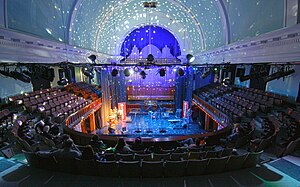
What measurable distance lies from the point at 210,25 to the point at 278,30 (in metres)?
6.58

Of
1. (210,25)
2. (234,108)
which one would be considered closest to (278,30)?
(234,108)

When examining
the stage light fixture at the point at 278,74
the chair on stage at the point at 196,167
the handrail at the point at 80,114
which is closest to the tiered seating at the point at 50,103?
the handrail at the point at 80,114

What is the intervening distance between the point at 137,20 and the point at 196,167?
17548mm

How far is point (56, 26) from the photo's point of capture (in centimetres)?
873

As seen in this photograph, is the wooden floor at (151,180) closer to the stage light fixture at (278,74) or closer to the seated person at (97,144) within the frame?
the seated person at (97,144)

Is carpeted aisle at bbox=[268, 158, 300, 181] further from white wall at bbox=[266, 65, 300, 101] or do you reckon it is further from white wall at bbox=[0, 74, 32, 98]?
white wall at bbox=[0, 74, 32, 98]

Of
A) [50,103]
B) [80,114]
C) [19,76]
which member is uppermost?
[19,76]

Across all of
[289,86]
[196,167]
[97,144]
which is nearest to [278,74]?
[289,86]

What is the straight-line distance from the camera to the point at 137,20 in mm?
18188

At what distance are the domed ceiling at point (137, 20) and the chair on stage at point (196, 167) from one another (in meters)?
5.51

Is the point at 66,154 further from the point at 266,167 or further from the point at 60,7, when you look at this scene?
the point at 60,7

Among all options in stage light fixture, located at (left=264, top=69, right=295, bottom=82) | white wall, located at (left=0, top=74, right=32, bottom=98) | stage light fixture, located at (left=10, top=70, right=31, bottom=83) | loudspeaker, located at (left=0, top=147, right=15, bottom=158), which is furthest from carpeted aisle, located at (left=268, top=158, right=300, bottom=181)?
white wall, located at (left=0, top=74, right=32, bottom=98)

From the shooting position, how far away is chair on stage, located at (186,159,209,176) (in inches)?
145

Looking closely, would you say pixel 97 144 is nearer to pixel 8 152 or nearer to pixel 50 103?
pixel 8 152
